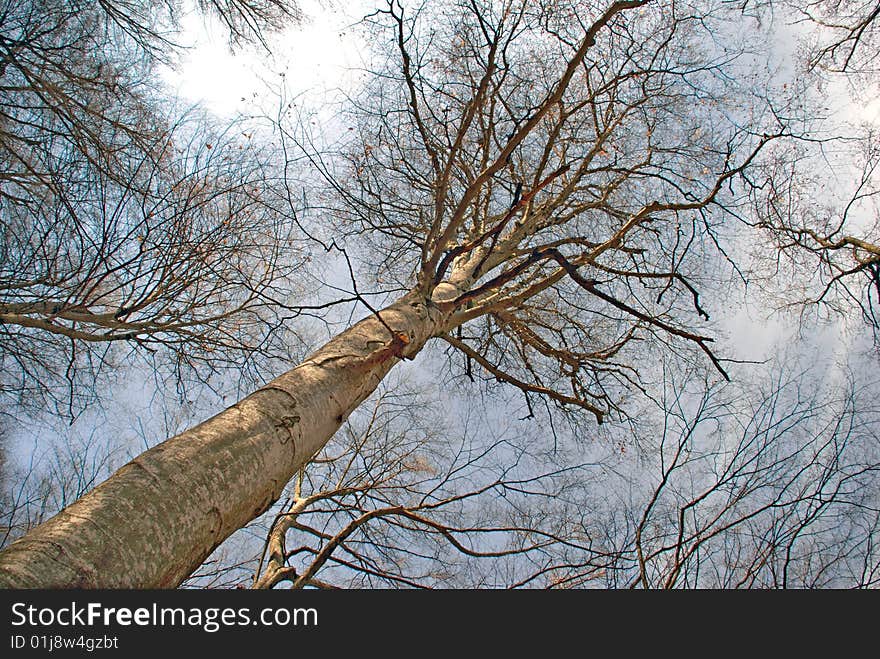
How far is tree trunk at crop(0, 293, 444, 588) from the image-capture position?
3.42ft

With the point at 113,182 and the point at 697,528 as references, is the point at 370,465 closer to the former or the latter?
the point at 697,528

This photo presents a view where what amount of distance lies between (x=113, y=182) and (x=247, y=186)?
3.47 ft

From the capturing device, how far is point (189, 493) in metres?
1.32

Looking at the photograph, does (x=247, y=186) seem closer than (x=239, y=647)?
No

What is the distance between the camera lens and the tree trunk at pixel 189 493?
3.42 feet

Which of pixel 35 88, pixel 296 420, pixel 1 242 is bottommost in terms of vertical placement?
pixel 296 420

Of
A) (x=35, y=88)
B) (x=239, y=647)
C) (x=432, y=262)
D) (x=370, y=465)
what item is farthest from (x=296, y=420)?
(x=35, y=88)

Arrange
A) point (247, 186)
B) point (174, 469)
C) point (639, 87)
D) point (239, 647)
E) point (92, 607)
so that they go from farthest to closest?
point (639, 87), point (247, 186), point (239, 647), point (174, 469), point (92, 607)

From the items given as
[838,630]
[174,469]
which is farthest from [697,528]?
[174,469]

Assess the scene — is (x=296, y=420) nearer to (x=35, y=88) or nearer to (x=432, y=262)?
(x=432, y=262)

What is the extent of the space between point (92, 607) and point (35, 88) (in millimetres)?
3697

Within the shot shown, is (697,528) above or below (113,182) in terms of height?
below

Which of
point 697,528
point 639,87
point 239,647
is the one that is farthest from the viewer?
point 639,87

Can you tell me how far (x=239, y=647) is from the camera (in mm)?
1479
